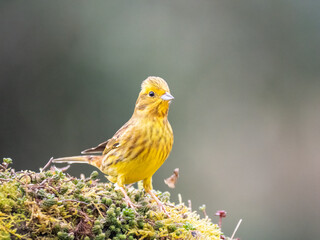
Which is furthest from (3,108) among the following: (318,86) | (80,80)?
(318,86)

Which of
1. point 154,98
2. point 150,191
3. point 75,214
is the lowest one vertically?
point 75,214

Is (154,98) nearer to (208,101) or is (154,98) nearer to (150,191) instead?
(150,191)

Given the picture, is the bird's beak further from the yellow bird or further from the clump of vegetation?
the clump of vegetation

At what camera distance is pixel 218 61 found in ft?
28.4

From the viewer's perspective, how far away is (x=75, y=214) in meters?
2.26

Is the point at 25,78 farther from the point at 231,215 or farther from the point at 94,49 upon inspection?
the point at 231,215

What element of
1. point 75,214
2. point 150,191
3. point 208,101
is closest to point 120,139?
point 150,191

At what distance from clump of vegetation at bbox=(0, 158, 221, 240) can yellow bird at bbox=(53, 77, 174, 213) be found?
568 millimetres

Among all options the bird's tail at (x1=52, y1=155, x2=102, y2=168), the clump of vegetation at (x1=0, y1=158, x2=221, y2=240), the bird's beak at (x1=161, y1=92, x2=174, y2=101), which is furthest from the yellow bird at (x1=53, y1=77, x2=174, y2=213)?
the clump of vegetation at (x1=0, y1=158, x2=221, y2=240)

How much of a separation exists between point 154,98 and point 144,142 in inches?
14.7

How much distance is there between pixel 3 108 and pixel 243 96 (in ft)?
15.0

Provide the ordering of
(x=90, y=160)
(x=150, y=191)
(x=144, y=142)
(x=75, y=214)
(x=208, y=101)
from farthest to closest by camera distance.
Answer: (x=208, y=101) → (x=90, y=160) → (x=144, y=142) → (x=150, y=191) → (x=75, y=214)

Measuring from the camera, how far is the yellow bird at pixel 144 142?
3.28 metres

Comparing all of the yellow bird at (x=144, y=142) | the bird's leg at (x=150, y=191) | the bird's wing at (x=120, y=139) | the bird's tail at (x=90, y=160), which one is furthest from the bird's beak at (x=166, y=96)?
the bird's tail at (x=90, y=160)
